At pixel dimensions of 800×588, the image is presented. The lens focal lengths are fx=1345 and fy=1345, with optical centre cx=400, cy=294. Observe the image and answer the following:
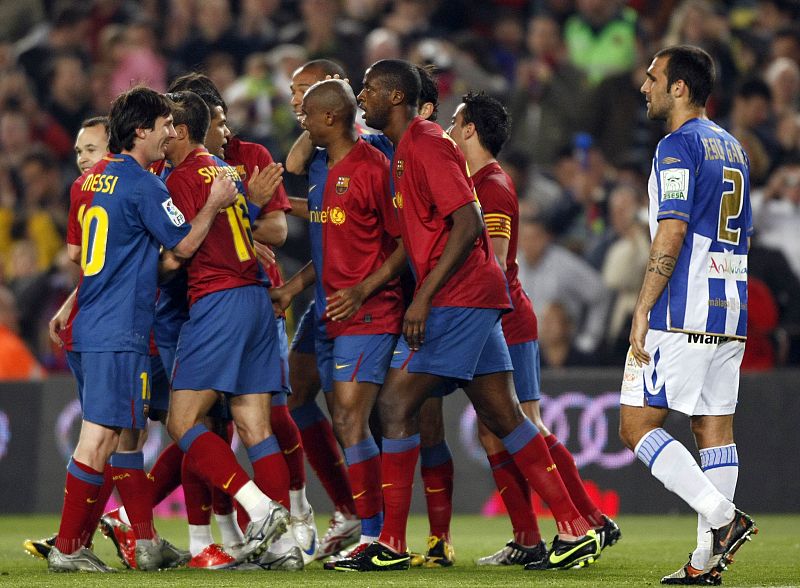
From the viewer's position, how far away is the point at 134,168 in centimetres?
659

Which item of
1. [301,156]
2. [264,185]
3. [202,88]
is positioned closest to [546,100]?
[301,156]

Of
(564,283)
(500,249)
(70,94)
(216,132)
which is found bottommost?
(564,283)

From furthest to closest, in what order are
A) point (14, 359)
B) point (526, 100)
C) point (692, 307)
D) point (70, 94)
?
point (70, 94)
point (526, 100)
point (14, 359)
point (692, 307)

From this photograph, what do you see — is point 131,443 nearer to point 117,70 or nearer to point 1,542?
point 1,542

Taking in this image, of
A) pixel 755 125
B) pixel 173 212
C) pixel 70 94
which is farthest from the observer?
pixel 70 94

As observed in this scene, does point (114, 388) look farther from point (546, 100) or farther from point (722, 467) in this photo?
point (546, 100)

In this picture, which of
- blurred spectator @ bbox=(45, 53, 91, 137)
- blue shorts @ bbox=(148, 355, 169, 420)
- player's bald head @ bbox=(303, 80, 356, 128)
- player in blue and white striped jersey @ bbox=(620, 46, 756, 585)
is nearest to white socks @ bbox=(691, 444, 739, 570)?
player in blue and white striped jersey @ bbox=(620, 46, 756, 585)

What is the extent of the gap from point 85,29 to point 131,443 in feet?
34.0

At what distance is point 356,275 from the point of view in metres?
6.80

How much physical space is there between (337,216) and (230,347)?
33.7 inches

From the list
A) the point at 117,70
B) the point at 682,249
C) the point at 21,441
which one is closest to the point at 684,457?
the point at 682,249

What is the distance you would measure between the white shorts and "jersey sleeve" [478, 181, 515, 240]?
4.26ft

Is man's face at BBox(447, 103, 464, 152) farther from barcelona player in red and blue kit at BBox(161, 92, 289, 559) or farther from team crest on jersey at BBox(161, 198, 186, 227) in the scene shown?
team crest on jersey at BBox(161, 198, 186, 227)

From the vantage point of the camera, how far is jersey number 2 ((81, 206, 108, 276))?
6.54 m
